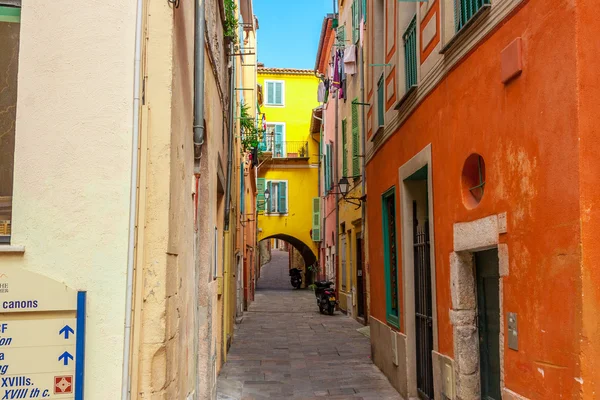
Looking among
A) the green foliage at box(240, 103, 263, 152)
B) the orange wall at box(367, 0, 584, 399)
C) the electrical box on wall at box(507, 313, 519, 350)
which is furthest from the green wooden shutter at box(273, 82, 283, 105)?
the electrical box on wall at box(507, 313, 519, 350)

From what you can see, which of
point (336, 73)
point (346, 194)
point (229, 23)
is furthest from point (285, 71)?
point (229, 23)

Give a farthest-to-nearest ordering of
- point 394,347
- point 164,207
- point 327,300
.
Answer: point 327,300, point 394,347, point 164,207

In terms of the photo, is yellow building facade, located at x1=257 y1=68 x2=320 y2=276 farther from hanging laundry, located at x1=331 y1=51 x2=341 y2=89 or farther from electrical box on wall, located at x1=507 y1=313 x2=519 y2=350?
electrical box on wall, located at x1=507 y1=313 x2=519 y2=350

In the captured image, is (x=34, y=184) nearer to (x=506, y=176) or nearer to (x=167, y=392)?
(x=167, y=392)

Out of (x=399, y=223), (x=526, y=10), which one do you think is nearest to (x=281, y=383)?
(x=399, y=223)

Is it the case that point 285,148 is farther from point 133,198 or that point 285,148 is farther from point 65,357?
point 65,357

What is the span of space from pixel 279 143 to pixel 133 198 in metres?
29.0

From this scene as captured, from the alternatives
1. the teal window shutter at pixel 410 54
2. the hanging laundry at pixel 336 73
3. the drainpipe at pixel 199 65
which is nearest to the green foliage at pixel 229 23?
the teal window shutter at pixel 410 54

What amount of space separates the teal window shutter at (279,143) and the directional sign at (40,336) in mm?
28236

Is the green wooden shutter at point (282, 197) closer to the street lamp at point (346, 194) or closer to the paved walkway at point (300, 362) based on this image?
the street lamp at point (346, 194)

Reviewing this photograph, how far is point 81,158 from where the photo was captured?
11.2 feet

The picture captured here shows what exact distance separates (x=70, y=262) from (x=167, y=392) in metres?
0.99

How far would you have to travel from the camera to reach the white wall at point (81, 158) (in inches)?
131

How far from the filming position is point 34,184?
3.37 meters
